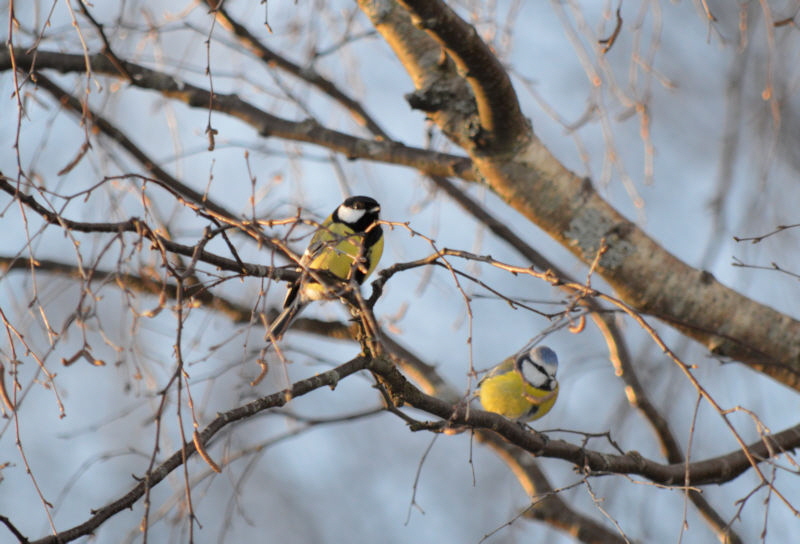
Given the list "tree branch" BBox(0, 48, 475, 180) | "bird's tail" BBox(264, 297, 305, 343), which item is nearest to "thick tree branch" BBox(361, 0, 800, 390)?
"tree branch" BBox(0, 48, 475, 180)

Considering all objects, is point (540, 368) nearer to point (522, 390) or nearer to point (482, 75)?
point (522, 390)

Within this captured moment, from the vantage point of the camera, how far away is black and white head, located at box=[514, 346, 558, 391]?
12.1 ft

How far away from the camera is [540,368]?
3.81 meters

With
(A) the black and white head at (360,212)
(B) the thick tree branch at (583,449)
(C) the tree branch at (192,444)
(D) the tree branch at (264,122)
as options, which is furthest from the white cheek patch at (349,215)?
(C) the tree branch at (192,444)

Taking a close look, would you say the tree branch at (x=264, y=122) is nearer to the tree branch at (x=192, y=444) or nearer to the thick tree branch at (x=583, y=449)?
the thick tree branch at (x=583, y=449)

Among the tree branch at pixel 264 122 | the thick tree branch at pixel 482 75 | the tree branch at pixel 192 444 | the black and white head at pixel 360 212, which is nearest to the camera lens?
the tree branch at pixel 192 444

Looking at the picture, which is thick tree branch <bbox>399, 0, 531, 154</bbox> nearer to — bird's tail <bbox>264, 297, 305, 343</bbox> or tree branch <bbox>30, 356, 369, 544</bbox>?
bird's tail <bbox>264, 297, 305, 343</bbox>

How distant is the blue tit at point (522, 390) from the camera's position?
362 centimetres

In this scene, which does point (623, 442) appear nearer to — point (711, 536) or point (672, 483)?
point (672, 483)

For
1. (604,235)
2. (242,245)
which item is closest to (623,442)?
(604,235)

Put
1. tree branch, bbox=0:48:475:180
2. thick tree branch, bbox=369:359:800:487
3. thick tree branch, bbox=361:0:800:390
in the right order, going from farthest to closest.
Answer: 1. tree branch, bbox=0:48:475:180
2. thick tree branch, bbox=361:0:800:390
3. thick tree branch, bbox=369:359:800:487

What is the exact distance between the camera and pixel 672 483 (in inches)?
94.0

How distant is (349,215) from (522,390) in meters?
1.07

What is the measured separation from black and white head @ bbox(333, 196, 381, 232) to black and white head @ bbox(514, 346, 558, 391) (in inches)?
35.2
